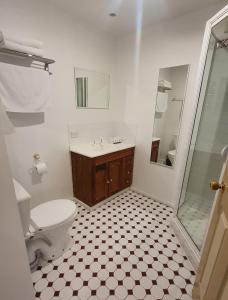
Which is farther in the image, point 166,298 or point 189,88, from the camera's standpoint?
point 189,88

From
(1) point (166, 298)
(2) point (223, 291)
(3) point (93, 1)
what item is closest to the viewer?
(2) point (223, 291)

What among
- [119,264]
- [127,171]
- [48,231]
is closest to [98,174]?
[127,171]

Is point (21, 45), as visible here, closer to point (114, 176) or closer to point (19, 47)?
point (19, 47)

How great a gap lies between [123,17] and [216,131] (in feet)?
5.63

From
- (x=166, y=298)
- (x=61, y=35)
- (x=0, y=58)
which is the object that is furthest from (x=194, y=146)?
(x=0, y=58)

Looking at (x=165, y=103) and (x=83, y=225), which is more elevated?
(x=165, y=103)

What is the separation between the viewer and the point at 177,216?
1.93 meters

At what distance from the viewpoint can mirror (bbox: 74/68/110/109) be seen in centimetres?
214

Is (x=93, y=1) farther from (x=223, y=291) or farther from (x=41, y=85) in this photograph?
(x=223, y=291)

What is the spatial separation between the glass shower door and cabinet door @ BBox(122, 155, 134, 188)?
2.92 ft

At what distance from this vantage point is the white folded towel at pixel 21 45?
1.31 metres

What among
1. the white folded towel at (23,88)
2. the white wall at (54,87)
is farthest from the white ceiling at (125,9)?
the white folded towel at (23,88)

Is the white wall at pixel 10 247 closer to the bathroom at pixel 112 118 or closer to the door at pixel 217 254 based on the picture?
the bathroom at pixel 112 118

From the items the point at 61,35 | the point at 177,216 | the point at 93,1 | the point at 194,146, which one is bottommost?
the point at 177,216
